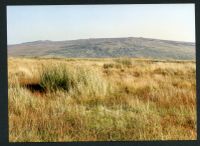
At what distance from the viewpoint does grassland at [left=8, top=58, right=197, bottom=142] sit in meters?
5.65

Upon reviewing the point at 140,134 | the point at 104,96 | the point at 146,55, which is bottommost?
the point at 140,134

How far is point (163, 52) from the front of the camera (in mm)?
15289

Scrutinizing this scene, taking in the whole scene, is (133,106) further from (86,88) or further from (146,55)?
(146,55)

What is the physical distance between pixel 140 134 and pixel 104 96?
1152 millimetres

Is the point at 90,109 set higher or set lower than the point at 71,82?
lower

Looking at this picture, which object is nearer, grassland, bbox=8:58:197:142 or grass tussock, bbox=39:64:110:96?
grassland, bbox=8:58:197:142

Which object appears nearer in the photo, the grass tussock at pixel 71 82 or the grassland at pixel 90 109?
the grassland at pixel 90 109

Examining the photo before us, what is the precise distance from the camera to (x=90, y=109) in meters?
6.30

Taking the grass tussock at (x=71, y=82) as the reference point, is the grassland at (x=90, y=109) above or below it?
below

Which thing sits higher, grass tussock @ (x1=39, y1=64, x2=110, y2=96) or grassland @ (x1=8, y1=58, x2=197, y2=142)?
grass tussock @ (x1=39, y1=64, x2=110, y2=96)

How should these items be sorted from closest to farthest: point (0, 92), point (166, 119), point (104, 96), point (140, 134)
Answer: point (0, 92) < point (140, 134) < point (166, 119) < point (104, 96)

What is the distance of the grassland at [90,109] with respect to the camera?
5.65 meters

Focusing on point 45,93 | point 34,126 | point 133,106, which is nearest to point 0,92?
point 34,126

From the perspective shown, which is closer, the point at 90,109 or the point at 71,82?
the point at 90,109
